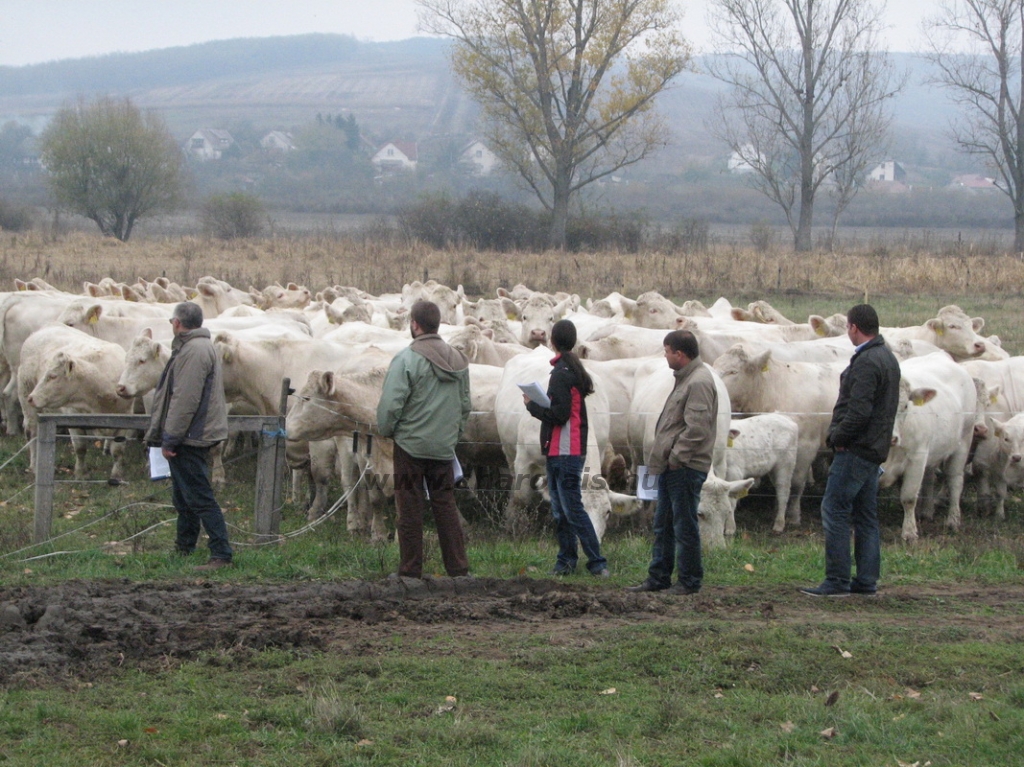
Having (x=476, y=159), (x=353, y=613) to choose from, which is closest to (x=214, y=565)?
(x=353, y=613)

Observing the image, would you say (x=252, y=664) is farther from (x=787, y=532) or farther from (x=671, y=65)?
(x=671, y=65)

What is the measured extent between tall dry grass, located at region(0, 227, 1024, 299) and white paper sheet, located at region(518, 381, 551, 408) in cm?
2237

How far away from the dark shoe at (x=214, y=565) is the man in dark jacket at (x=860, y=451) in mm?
4394

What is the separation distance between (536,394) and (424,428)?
0.88 meters

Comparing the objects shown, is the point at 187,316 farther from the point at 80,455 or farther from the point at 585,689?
the point at 80,455

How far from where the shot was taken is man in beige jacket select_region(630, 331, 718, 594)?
26.7ft

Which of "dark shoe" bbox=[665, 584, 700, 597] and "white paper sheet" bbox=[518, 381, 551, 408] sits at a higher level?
"white paper sheet" bbox=[518, 381, 551, 408]

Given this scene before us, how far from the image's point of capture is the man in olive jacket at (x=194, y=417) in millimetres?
9180

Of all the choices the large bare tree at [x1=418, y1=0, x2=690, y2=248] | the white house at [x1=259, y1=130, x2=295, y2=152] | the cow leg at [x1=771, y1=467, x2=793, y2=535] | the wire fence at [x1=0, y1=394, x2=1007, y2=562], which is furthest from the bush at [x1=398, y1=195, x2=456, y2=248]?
the white house at [x1=259, y1=130, x2=295, y2=152]

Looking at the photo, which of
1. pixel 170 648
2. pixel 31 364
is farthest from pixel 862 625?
pixel 31 364

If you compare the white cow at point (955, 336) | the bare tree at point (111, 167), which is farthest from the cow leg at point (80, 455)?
the bare tree at point (111, 167)

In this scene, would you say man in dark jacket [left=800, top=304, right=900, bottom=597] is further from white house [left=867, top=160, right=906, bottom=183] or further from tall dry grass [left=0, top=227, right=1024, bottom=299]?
white house [left=867, top=160, right=906, bottom=183]

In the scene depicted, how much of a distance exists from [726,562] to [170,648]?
4.69 metres

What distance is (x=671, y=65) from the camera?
46531 millimetres
